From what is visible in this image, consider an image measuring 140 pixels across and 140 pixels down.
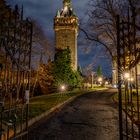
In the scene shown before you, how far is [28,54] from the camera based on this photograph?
6867mm

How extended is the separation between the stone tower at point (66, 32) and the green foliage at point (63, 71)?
13883mm

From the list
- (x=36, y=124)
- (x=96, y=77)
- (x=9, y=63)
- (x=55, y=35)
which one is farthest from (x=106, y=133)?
(x=96, y=77)

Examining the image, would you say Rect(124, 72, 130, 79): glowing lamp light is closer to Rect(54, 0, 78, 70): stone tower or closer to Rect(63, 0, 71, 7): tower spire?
Rect(54, 0, 78, 70): stone tower

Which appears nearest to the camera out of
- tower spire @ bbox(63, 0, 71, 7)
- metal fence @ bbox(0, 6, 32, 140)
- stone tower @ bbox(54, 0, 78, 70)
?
metal fence @ bbox(0, 6, 32, 140)

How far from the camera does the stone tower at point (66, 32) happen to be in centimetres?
7106

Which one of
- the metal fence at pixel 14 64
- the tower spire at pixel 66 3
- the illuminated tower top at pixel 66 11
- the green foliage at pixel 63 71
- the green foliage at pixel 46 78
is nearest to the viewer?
the metal fence at pixel 14 64

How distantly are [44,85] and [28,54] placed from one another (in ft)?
130

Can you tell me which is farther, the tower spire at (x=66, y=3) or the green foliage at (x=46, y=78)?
the tower spire at (x=66, y=3)

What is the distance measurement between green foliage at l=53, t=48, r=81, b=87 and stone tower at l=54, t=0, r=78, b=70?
13883 millimetres

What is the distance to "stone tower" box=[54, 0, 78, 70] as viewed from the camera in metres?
71.1

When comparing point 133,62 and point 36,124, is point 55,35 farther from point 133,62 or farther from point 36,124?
point 133,62

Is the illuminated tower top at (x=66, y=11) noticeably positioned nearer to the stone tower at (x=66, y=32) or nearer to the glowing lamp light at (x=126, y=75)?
the stone tower at (x=66, y=32)

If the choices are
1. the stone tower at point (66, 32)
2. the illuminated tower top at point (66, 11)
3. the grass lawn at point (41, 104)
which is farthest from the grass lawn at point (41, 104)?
the illuminated tower top at point (66, 11)

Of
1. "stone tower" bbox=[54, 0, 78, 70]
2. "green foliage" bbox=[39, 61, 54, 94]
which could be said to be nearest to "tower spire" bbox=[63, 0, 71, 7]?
"stone tower" bbox=[54, 0, 78, 70]
